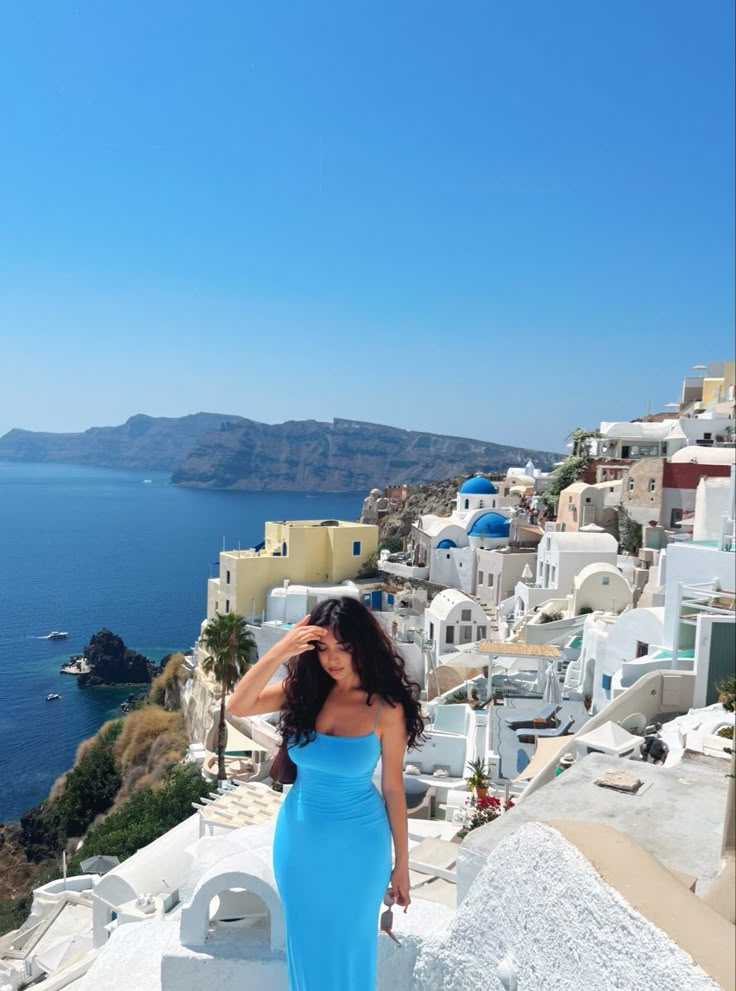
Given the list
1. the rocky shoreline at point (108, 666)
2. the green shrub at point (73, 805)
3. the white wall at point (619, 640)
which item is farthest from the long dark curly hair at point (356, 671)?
the rocky shoreline at point (108, 666)

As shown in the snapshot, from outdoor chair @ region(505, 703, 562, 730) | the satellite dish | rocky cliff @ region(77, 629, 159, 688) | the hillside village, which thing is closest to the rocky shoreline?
rocky cliff @ region(77, 629, 159, 688)

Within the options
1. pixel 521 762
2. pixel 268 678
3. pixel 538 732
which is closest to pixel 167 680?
pixel 521 762

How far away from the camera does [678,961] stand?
232cm

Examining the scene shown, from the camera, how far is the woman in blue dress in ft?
10.1

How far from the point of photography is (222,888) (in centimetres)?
497

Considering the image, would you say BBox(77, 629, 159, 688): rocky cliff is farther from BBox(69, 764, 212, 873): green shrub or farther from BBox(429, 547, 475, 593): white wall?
BBox(69, 764, 212, 873): green shrub

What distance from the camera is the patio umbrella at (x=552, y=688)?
59.0ft

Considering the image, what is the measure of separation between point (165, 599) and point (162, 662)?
834 inches

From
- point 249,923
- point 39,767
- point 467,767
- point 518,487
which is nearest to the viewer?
point 249,923

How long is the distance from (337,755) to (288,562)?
26.6 metres

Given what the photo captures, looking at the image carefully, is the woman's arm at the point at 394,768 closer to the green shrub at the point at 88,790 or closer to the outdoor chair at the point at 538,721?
the outdoor chair at the point at 538,721

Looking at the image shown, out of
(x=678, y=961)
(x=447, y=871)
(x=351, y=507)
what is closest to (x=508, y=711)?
(x=447, y=871)

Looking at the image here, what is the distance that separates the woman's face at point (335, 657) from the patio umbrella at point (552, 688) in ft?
51.2

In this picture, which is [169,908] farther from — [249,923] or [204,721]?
[204,721]
